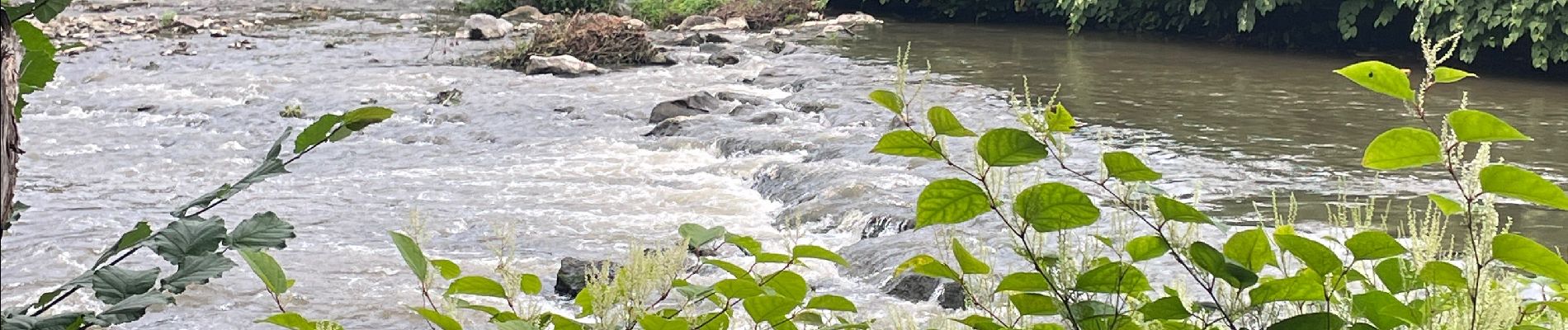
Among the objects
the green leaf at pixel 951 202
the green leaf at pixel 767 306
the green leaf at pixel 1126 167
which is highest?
the green leaf at pixel 1126 167

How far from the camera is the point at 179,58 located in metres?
17.2

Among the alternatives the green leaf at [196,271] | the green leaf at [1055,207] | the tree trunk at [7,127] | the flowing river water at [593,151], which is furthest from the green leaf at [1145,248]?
the flowing river water at [593,151]

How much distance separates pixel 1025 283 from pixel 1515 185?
0.60m

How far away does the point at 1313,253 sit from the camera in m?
1.85

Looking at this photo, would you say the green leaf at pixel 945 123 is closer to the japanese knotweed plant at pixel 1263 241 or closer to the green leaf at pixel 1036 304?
the japanese knotweed plant at pixel 1263 241

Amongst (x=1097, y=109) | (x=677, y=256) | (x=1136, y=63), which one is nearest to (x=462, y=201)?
(x=1097, y=109)

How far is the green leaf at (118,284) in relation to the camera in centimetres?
154

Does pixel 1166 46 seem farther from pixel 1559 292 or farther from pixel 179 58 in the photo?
pixel 1559 292

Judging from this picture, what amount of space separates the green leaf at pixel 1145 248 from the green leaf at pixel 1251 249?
0.28ft

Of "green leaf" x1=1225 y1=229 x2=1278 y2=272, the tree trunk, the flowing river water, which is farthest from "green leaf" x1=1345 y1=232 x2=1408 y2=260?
the flowing river water

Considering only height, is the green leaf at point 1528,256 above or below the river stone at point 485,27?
above

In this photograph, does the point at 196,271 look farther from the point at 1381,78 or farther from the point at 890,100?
the point at 1381,78

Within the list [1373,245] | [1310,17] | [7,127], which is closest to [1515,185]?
[1373,245]

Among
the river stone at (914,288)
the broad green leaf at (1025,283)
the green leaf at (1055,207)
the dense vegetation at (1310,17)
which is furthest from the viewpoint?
the dense vegetation at (1310,17)
